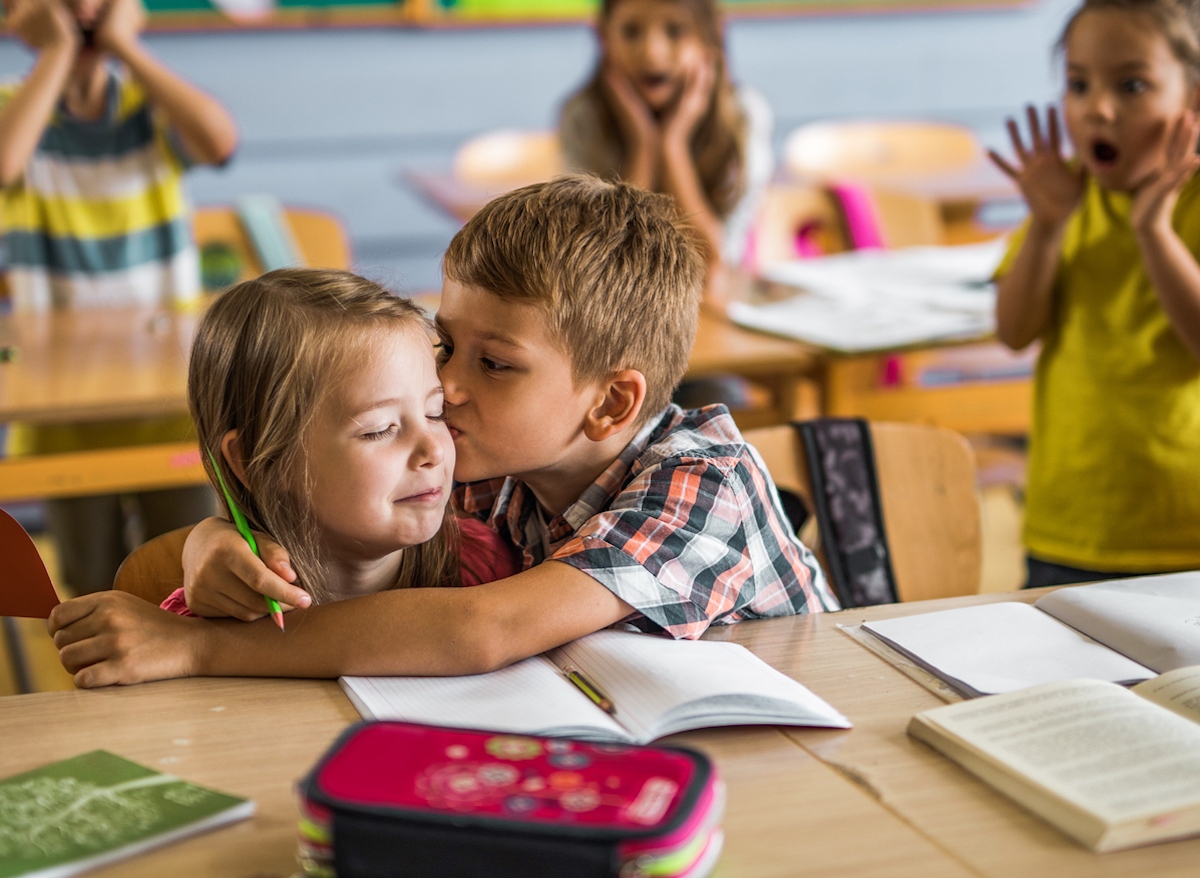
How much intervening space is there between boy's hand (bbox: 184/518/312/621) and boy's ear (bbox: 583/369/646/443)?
313mm

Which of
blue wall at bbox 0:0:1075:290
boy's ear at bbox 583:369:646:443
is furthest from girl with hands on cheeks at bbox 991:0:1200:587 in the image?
blue wall at bbox 0:0:1075:290

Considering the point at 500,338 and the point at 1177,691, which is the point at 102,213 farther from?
the point at 1177,691

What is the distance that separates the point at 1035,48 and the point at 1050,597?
4293 millimetres

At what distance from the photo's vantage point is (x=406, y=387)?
39.4 inches

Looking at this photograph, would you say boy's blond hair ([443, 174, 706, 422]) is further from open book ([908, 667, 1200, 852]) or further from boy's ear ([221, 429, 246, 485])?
open book ([908, 667, 1200, 852])

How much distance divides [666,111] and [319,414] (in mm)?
1919

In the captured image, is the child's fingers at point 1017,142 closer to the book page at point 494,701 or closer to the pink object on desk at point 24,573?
the book page at point 494,701

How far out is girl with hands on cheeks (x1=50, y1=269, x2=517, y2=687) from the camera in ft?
3.18

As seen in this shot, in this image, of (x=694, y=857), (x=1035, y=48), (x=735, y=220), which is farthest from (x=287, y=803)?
(x=1035, y=48)

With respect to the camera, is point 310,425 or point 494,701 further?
point 310,425

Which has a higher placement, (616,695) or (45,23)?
(45,23)

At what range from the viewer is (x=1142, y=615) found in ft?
3.19

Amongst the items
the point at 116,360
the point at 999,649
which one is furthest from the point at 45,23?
the point at 999,649

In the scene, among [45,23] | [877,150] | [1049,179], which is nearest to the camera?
[1049,179]
